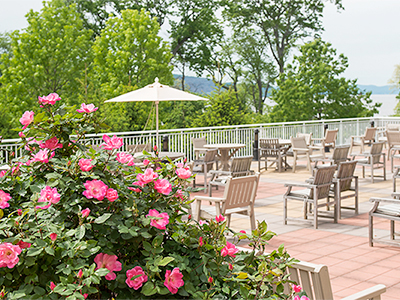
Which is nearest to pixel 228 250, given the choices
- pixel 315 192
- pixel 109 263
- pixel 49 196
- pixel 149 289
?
pixel 149 289

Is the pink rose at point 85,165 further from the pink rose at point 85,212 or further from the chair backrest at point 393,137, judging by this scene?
the chair backrest at point 393,137

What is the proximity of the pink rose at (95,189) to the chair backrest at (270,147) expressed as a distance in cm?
1197

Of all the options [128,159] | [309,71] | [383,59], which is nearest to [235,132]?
[128,159]

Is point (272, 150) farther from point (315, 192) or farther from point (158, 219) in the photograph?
point (158, 219)

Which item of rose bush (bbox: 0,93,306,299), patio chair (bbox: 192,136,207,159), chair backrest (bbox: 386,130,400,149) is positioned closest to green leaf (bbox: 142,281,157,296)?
rose bush (bbox: 0,93,306,299)

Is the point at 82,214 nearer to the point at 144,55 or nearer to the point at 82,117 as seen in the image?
the point at 82,117

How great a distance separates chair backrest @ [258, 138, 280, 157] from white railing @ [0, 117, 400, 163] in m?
1.84

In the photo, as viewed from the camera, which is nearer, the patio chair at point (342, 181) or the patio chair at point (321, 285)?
the patio chair at point (321, 285)

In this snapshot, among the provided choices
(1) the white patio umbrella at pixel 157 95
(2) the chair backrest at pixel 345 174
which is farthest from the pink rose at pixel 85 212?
(1) the white patio umbrella at pixel 157 95

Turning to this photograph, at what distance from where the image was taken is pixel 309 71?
35.6 meters

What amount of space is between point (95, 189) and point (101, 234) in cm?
20

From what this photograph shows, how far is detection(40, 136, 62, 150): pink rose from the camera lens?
2428 mm

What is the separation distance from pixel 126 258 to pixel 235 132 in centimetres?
1429

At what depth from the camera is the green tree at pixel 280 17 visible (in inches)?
1686
